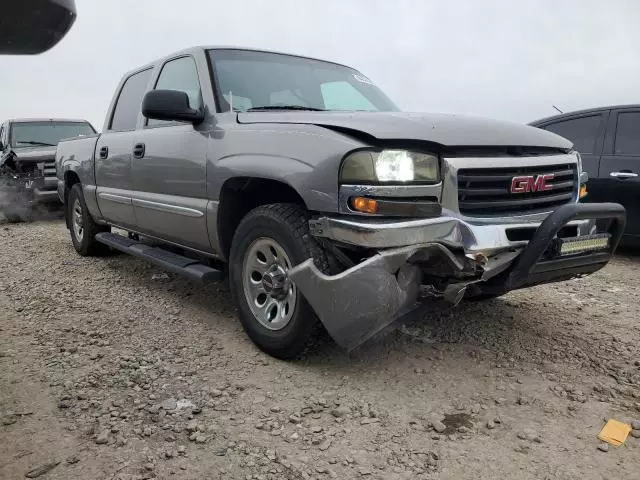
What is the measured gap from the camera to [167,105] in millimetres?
3414

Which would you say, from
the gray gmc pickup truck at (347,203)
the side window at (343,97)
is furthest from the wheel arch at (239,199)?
the side window at (343,97)

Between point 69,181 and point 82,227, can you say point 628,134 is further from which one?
point 69,181

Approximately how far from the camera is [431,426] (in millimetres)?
2453

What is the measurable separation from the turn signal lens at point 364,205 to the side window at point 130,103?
115 inches

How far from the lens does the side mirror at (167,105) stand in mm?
3410

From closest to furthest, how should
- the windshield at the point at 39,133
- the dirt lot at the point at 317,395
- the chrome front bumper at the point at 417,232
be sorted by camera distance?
the dirt lot at the point at 317,395
the chrome front bumper at the point at 417,232
the windshield at the point at 39,133

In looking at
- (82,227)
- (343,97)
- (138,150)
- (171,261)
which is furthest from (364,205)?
(82,227)

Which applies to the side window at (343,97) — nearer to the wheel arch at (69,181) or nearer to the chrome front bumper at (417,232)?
the chrome front bumper at (417,232)

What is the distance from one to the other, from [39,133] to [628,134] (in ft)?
33.2

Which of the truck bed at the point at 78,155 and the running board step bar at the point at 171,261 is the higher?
the truck bed at the point at 78,155

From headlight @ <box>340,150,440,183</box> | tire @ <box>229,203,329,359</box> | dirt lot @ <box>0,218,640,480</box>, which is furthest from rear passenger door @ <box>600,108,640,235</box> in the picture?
tire @ <box>229,203,329,359</box>

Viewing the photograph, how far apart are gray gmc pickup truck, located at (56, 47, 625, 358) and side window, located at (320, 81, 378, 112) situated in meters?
0.02

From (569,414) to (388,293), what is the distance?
39.9 inches

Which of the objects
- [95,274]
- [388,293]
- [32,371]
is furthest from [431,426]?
[95,274]
